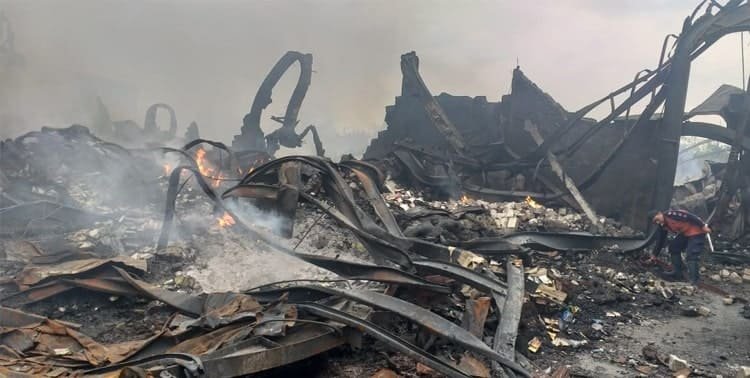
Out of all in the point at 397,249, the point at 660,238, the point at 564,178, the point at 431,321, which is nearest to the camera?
the point at 431,321

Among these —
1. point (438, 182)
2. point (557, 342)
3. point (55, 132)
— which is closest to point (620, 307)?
point (557, 342)

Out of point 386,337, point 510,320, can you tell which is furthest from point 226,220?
point 510,320

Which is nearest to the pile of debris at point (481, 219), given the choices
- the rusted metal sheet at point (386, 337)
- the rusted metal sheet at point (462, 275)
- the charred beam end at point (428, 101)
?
the rusted metal sheet at point (462, 275)

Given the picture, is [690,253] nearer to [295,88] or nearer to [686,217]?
[686,217]

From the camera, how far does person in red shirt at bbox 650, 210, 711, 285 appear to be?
668 cm

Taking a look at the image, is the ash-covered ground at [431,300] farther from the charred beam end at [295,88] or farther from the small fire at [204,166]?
the charred beam end at [295,88]

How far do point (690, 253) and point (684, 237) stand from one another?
0.85 ft

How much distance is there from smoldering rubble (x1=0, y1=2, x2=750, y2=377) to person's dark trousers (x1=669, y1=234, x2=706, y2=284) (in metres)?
0.29

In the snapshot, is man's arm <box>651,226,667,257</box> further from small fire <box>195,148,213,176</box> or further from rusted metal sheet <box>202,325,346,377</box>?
small fire <box>195,148,213,176</box>

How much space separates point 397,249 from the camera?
5227 mm

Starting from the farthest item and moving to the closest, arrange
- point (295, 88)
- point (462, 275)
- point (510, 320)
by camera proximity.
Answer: point (295, 88), point (462, 275), point (510, 320)

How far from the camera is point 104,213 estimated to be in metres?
7.43

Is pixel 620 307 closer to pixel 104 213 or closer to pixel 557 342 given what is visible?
pixel 557 342

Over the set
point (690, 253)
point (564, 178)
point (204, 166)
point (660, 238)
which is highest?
point (204, 166)
